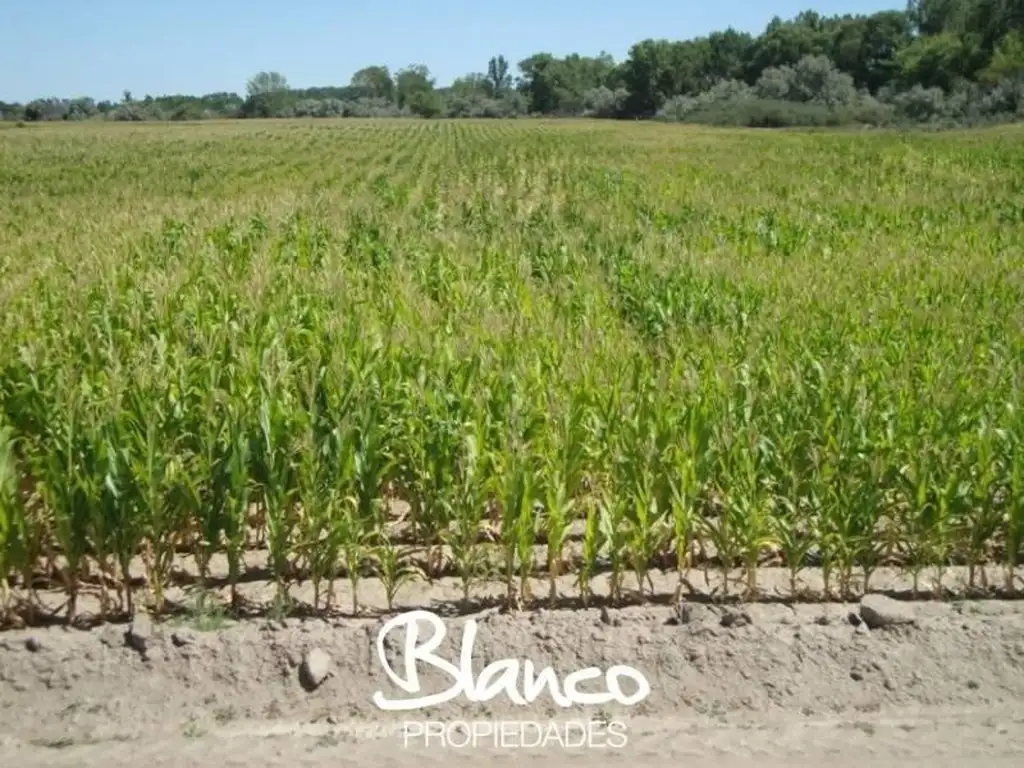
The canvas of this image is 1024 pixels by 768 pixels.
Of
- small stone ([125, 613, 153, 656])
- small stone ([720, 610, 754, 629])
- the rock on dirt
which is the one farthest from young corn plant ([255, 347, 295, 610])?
the rock on dirt

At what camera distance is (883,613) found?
4738 mm

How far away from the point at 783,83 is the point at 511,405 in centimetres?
10127

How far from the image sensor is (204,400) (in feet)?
20.4

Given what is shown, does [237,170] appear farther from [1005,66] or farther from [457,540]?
[1005,66]

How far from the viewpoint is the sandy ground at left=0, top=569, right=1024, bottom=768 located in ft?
13.2

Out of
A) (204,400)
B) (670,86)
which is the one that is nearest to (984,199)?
(204,400)

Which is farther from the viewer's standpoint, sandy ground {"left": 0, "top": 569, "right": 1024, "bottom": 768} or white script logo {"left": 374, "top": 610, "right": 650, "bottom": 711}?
white script logo {"left": 374, "top": 610, "right": 650, "bottom": 711}

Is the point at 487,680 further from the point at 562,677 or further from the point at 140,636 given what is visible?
the point at 140,636

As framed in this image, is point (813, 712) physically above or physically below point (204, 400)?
below

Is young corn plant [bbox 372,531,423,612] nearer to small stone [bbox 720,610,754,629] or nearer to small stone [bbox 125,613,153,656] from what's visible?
small stone [bbox 125,613,153,656]

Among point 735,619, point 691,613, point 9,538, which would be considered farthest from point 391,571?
point 9,538

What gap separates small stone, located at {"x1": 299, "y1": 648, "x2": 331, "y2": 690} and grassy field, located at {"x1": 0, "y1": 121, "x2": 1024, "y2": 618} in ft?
1.71

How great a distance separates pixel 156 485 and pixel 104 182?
27.8m

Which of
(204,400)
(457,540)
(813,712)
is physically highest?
(204,400)
